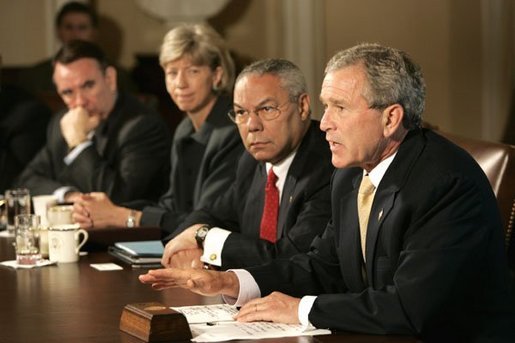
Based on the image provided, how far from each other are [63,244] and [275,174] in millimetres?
668

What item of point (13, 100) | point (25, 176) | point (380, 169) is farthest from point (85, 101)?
point (380, 169)

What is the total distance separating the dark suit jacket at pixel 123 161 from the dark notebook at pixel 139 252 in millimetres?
1285

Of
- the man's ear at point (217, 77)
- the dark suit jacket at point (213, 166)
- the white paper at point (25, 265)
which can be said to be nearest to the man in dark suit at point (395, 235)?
the white paper at point (25, 265)

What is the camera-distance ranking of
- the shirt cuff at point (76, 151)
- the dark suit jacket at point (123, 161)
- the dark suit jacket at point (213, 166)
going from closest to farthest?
the dark suit jacket at point (213, 166)
the dark suit jacket at point (123, 161)
the shirt cuff at point (76, 151)

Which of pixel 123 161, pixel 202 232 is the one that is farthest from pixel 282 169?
pixel 123 161

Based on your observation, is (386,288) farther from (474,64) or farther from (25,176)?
(474,64)

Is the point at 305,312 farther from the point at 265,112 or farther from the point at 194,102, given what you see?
the point at 194,102

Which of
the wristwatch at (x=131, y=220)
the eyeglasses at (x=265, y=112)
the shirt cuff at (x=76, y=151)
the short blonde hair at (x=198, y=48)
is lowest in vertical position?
the wristwatch at (x=131, y=220)

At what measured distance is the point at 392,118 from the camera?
251cm

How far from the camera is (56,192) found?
4871mm

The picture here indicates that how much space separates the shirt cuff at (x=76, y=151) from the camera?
5039 millimetres

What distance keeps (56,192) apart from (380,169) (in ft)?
8.45

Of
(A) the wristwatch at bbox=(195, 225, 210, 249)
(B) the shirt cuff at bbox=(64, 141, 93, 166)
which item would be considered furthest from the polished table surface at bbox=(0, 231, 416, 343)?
(B) the shirt cuff at bbox=(64, 141, 93, 166)

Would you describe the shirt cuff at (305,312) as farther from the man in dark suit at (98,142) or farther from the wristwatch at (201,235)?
the man in dark suit at (98,142)
